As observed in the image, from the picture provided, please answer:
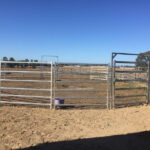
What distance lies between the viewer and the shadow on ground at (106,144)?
373 centimetres

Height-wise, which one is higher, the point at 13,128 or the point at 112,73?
the point at 112,73

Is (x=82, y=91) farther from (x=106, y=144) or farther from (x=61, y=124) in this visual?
(x=106, y=144)

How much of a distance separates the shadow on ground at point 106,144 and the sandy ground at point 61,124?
0.62 feet

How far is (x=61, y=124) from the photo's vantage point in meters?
5.19

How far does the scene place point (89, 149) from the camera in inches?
145

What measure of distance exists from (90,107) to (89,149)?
12.4 feet

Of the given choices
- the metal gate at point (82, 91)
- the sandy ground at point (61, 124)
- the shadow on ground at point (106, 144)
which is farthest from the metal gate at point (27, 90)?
the shadow on ground at point (106, 144)

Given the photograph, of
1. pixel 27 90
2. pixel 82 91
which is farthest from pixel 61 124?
pixel 27 90

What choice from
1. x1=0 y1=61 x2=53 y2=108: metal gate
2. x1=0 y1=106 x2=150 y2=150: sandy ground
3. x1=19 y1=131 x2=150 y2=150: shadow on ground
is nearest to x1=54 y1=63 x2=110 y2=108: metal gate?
x1=0 y1=61 x2=53 y2=108: metal gate

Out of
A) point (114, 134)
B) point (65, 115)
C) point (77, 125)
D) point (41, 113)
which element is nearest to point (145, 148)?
point (114, 134)

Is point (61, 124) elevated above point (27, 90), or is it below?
below

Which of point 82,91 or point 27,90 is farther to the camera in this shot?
point 27,90

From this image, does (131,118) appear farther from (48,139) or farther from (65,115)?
(48,139)

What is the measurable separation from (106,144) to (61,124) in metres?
1.66
